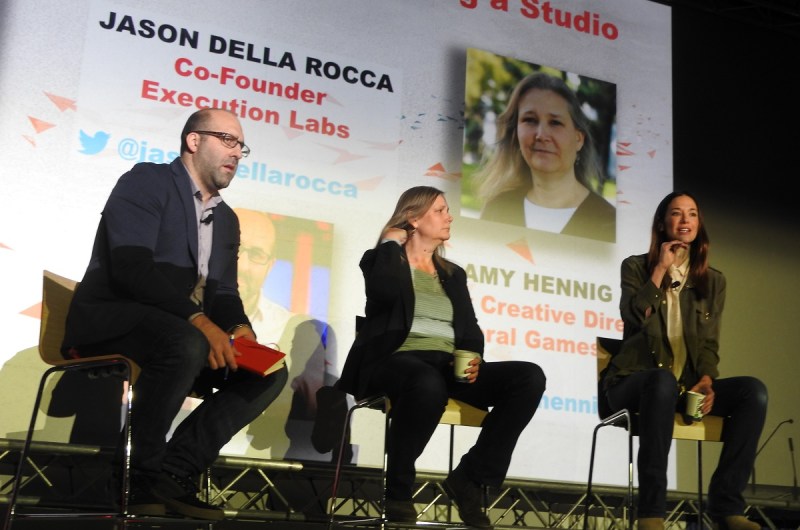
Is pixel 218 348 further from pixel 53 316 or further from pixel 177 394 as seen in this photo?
pixel 53 316

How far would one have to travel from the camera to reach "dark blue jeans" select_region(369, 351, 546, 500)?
3045 mm

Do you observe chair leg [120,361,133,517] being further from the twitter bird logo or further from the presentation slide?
the twitter bird logo

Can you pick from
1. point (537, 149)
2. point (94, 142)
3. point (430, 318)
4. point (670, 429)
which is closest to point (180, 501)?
point (430, 318)

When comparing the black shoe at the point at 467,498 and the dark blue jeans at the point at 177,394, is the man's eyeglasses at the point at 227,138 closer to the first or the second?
the dark blue jeans at the point at 177,394

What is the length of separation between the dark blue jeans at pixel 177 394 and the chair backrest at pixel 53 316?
0.14 metres

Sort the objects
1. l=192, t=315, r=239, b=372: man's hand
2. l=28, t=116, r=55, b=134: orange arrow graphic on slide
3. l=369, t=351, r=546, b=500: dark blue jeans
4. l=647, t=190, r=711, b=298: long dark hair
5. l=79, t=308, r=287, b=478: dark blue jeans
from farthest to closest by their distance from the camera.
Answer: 1. l=28, t=116, r=55, b=134: orange arrow graphic on slide
2. l=647, t=190, r=711, b=298: long dark hair
3. l=369, t=351, r=546, b=500: dark blue jeans
4. l=192, t=315, r=239, b=372: man's hand
5. l=79, t=308, r=287, b=478: dark blue jeans

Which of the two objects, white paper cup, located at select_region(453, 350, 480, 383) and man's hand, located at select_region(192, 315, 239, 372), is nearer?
man's hand, located at select_region(192, 315, 239, 372)

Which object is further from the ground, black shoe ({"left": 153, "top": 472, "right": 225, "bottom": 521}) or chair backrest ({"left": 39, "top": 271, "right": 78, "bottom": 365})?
chair backrest ({"left": 39, "top": 271, "right": 78, "bottom": 365})

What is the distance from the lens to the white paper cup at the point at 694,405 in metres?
3.20

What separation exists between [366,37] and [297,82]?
1.46 feet

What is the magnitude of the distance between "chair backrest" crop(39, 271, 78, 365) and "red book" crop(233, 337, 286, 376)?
54 cm

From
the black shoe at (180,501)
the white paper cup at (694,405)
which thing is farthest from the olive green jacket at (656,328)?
the black shoe at (180,501)

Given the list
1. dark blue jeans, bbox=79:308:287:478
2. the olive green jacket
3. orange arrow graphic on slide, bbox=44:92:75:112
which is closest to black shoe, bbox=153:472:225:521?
dark blue jeans, bbox=79:308:287:478

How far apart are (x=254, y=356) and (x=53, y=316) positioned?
2.16 feet
